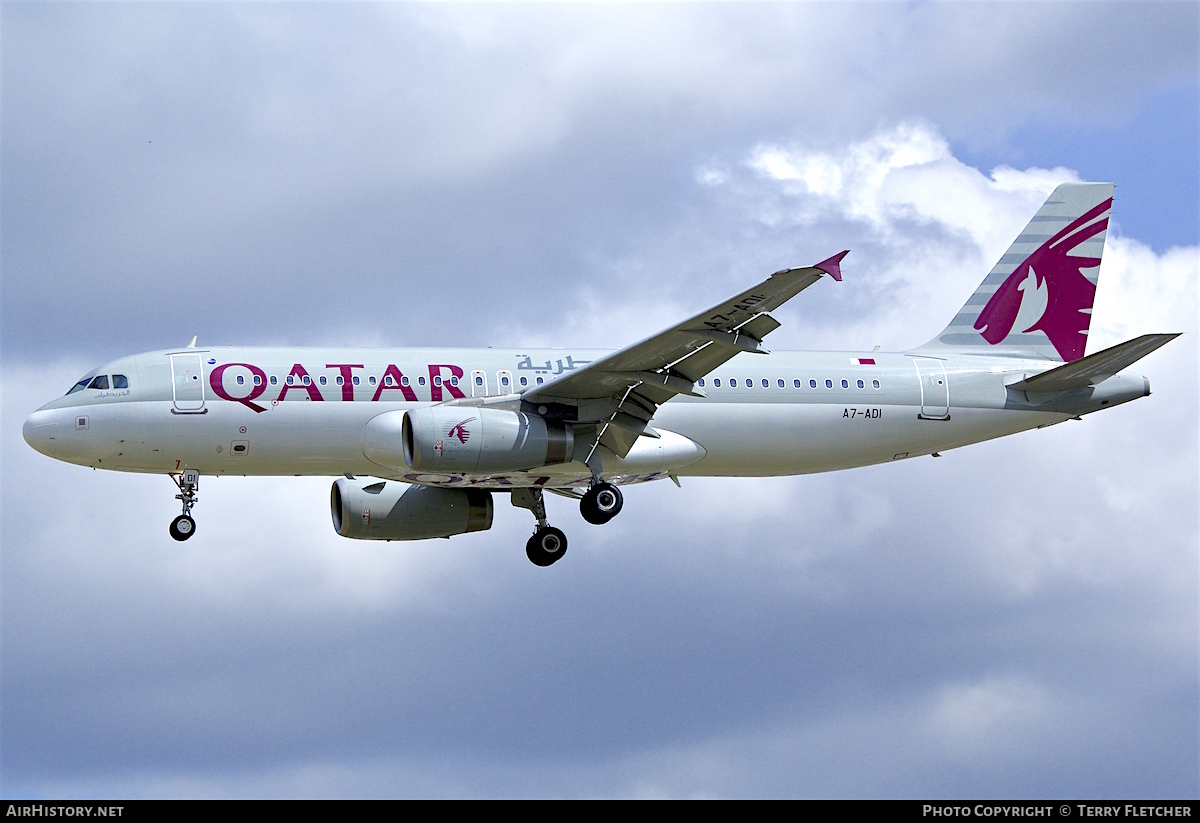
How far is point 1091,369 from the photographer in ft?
146

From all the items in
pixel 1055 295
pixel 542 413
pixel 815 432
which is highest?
pixel 1055 295

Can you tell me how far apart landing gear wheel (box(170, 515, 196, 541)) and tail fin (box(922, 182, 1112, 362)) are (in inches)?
764

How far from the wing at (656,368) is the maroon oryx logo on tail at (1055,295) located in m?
9.85

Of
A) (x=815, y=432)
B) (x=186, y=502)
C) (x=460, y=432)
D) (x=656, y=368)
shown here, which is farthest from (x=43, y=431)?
(x=815, y=432)

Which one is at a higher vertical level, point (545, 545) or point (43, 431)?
point (43, 431)

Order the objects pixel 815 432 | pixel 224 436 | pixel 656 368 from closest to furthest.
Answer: pixel 656 368
pixel 224 436
pixel 815 432

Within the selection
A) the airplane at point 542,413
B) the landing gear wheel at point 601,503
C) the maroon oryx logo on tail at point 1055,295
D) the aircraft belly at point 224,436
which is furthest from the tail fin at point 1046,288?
the aircraft belly at point 224,436

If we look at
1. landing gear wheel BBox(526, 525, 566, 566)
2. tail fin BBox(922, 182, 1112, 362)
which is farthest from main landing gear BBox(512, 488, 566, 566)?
tail fin BBox(922, 182, 1112, 362)

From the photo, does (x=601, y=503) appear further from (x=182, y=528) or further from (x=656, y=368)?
(x=182, y=528)

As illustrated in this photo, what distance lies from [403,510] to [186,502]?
6.42 m

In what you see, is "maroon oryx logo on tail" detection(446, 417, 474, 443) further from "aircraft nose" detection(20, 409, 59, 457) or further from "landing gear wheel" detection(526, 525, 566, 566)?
"aircraft nose" detection(20, 409, 59, 457)

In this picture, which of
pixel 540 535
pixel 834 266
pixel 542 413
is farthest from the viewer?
pixel 540 535

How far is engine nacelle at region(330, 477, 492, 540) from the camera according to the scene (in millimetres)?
46344

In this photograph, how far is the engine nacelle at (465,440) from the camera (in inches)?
1556
